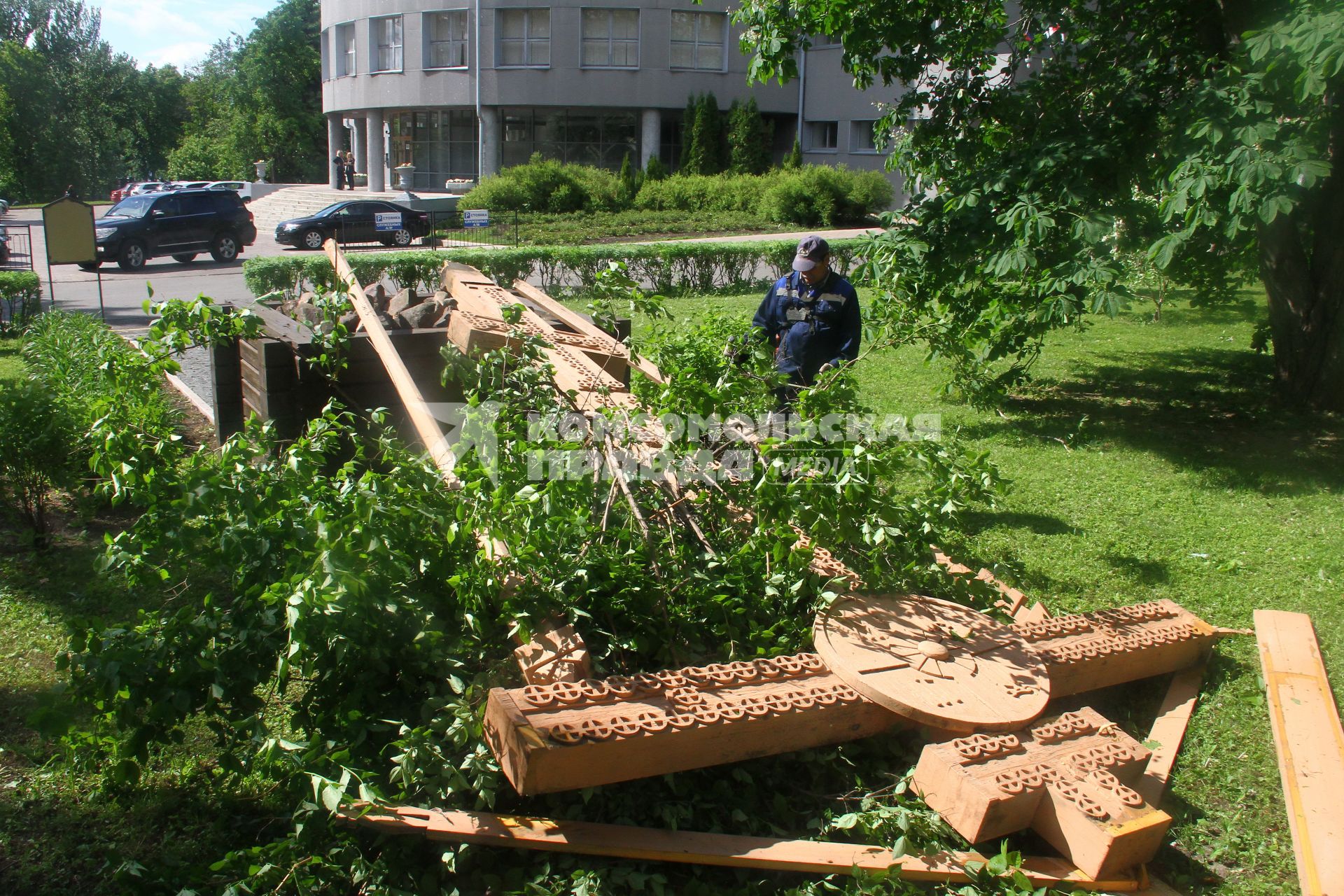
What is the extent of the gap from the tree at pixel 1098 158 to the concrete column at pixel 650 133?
1218 inches

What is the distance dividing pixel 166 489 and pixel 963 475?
318cm

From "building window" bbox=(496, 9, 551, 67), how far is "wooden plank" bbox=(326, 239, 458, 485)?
33993mm

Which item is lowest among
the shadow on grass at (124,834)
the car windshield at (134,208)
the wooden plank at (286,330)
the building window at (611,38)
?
the shadow on grass at (124,834)

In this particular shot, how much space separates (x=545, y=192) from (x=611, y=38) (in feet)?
29.8

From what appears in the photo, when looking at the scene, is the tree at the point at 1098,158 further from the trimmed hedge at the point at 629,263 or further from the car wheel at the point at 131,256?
the car wheel at the point at 131,256

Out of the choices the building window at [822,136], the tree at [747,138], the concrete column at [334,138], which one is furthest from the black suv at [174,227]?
the concrete column at [334,138]

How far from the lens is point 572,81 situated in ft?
124

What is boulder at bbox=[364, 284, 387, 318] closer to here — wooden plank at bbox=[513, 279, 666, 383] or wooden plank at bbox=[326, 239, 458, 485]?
wooden plank at bbox=[326, 239, 458, 485]

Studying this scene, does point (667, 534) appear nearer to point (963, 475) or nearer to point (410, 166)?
point (963, 475)

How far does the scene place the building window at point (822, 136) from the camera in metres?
39.4

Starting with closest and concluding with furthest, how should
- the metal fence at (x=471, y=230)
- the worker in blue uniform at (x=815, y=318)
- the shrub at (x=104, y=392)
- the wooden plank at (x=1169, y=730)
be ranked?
the wooden plank at (x=1169, y=730) < the shrub at (x=104, y=392) < the worker in blue uniform at (x=815, y=318) < the metal fence at (x=471, y=230)

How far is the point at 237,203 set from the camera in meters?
24.8

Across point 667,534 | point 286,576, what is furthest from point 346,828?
point 667,534

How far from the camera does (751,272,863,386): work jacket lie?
607cm
